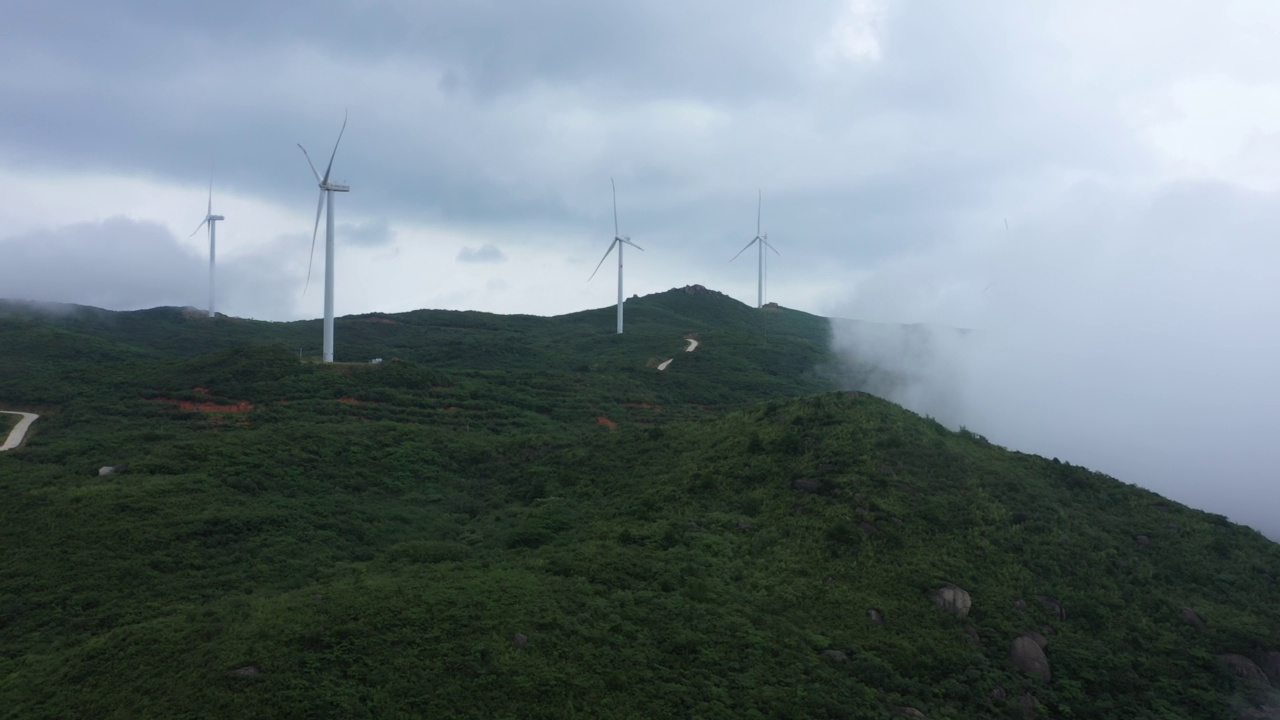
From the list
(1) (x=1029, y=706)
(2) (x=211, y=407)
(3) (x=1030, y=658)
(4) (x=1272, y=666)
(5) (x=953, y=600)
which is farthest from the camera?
(2) (x=211, y=407)

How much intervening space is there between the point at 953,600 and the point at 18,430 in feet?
158

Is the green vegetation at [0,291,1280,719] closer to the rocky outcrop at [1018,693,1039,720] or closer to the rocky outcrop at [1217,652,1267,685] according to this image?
the rocky outcrop at [1018,693,1039,720]

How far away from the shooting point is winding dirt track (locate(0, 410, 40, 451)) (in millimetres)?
43888

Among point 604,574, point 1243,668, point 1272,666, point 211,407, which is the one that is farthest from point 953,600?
point 211,407

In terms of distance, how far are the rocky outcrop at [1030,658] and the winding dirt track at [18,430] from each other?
148ft

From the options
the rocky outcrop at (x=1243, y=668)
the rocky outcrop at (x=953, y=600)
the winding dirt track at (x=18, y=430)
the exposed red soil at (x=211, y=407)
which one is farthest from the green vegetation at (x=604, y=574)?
the winding dirt track at (x=18, y=430)

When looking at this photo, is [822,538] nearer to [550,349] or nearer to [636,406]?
[636,406]

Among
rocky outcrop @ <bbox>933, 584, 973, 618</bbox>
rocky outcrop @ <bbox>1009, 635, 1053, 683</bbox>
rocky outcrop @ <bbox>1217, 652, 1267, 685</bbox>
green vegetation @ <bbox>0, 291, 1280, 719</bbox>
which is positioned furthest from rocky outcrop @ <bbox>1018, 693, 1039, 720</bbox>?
rocky outcrop @ <bbox>1217, 652, 1267, 685</bbox>

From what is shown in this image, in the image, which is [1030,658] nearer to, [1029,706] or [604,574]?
[1029,706]

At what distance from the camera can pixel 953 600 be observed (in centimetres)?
2305

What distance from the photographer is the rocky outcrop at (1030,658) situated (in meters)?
20.7

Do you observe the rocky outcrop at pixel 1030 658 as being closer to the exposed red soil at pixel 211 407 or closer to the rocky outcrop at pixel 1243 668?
the rocky outcrop at pixel 1243 668

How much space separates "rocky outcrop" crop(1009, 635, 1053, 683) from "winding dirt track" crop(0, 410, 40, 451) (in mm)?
45162

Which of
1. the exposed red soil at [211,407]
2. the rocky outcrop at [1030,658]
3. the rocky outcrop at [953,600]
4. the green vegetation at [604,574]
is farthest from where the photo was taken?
the exposed red soil at [211,407]
